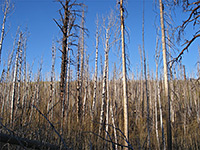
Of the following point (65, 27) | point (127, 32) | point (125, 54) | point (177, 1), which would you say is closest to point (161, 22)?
point (177, 1)

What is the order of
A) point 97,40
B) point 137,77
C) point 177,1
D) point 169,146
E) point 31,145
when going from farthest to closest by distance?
point 137,77
point 97,40
point 177,1
point 169,146
point 31,145

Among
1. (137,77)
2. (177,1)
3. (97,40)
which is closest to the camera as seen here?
(177,1)

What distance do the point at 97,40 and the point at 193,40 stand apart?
453 centimetres

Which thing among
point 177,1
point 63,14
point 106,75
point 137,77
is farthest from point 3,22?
point 137,77

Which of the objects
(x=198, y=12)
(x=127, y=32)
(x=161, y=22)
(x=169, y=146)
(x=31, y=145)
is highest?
(x=198, y=12)

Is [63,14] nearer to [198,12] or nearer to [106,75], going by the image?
[106,75]

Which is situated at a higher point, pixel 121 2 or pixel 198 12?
pixel 198 12

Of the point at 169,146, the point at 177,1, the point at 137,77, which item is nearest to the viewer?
the point at 169,146

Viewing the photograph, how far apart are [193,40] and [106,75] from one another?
401 cm

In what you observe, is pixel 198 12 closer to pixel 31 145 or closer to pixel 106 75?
pixel 106 75

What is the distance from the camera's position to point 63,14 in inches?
284

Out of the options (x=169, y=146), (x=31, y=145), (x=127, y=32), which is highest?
(x=127, y=32)

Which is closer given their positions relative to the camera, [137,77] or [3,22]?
[3,22]

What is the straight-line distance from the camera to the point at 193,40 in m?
6.63
